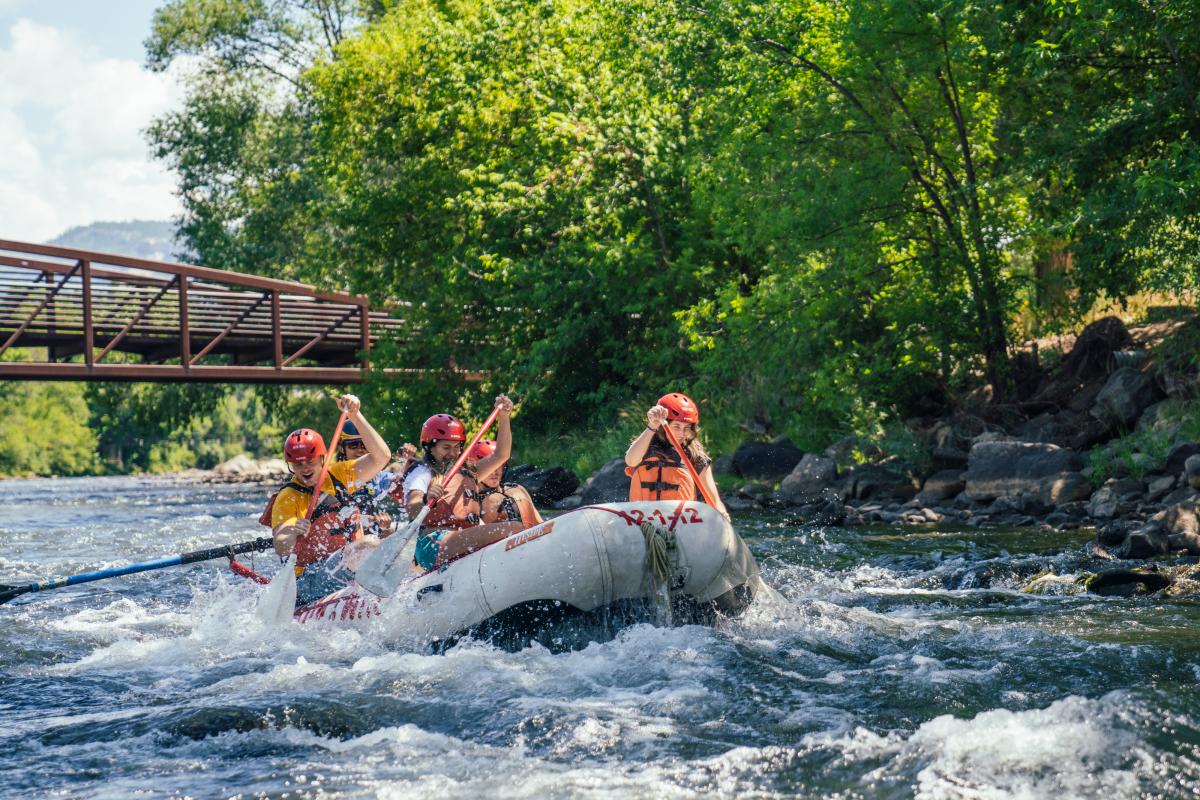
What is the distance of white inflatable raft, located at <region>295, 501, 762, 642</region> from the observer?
7605 millimetres

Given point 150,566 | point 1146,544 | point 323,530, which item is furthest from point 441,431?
point 1146,544

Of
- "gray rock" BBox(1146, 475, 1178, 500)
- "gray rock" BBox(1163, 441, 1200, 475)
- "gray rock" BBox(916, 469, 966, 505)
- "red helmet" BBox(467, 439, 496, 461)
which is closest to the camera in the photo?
"red helmet" BBox(467, 439, 496, 461)

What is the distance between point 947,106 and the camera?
56.2 feet

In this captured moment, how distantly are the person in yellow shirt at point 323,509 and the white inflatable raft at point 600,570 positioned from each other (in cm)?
148

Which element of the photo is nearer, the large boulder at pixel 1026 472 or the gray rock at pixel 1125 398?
the large boulder at pixel 1026 472

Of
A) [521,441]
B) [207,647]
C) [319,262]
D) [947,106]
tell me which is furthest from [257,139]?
[207,647]

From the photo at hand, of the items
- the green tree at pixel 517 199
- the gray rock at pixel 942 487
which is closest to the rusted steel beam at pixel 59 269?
the green tree at pixel 517 199

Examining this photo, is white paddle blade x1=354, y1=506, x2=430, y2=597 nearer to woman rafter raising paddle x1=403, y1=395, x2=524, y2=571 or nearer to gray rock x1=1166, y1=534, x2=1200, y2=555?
woman rafter raising paddle x1=403, y1=395, x2=524, y2=571

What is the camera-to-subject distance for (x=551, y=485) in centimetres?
2173

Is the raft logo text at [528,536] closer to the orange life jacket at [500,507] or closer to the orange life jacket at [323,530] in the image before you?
the orange life jacket at [500,507]

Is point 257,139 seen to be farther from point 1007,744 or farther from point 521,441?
point 1007,744

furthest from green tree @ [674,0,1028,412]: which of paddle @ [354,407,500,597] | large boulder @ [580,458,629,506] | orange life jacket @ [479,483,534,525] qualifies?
paddle @ [354,407,500,597]

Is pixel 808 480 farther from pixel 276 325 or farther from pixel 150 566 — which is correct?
pixel 276 325

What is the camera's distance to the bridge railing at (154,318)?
3234cm
